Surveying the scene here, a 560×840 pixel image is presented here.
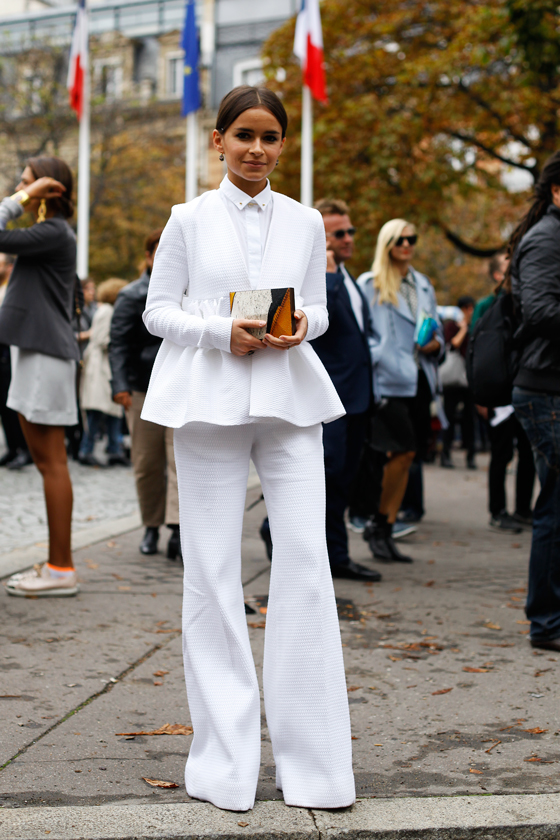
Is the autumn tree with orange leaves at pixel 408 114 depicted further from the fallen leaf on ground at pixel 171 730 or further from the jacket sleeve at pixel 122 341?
the fallen leaf on ground at pixel 171 730

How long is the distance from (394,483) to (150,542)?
5.68 feet

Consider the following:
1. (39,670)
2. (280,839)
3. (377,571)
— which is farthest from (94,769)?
(377,571)

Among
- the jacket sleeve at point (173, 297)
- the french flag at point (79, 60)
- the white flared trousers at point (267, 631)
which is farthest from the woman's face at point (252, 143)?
the french flag at point (79, 60)

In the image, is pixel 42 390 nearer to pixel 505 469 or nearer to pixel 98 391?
pixel 505 469

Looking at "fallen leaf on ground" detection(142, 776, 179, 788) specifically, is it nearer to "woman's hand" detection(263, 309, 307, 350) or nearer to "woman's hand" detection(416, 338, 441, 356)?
"woman's hand" detection(263, 309, 307, 350)

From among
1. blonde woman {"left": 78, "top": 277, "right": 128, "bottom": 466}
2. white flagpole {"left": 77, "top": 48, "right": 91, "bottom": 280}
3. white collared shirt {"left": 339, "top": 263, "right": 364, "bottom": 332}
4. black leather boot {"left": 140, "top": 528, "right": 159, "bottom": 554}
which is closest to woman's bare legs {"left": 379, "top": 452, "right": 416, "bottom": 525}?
white collared shirt {"left": 339, "top": 263, "right": 364, "bottom": 332}

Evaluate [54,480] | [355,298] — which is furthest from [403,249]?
[54,480]

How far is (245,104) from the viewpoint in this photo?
2875mm

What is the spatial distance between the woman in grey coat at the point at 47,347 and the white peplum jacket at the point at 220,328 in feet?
8.22

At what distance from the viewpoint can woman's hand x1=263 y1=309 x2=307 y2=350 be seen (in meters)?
2.76

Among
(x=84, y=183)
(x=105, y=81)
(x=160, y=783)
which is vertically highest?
(x=105, y=81)

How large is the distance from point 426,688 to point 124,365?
3.39 metres

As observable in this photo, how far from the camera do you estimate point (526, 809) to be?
2838 mm

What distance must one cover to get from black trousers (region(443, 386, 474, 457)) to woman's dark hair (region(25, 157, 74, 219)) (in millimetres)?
9184
